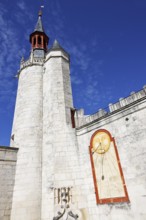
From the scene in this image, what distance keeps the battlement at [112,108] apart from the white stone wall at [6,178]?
17.9 feet

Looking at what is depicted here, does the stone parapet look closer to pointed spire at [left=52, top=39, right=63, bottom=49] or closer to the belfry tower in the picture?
the belfry tower

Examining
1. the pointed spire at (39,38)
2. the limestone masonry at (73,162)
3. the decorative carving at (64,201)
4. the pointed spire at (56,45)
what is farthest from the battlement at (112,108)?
the pointed spire at (39,38)

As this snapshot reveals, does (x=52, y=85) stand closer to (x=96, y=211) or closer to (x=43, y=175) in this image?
(x=43, y=175)

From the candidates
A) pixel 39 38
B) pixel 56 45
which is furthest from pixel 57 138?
pixel 39 38

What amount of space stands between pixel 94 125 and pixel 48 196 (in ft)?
18.2

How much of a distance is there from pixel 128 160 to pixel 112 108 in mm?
3557

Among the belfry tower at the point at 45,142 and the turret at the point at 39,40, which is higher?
the turret at the point at 39,40

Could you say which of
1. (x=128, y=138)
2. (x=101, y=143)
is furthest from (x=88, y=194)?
(x=128, y=138)

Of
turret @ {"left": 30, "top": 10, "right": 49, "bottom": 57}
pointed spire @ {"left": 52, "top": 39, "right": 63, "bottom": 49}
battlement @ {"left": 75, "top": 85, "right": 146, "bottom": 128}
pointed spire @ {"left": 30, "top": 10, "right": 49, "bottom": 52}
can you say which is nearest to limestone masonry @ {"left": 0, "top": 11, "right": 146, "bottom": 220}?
battlement @ {"left": 75, "top": 85, "right": 146, "bottom": 128}

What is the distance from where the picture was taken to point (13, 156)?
12.5 metres

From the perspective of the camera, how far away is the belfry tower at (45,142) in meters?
10.7

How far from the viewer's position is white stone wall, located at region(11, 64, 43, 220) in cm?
1097

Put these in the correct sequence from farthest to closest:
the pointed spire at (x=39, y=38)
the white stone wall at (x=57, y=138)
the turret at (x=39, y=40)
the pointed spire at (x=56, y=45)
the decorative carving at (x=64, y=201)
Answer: the pointed spire at (x=39, y=38)
the turret at (x=39, y=40)
the pointed spire at (x=56, y=45)
the white stone wall at (x=57, y=138)
the decorative carving at (x=64, y=201)

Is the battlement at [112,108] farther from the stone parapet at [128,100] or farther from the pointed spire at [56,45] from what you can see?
the pointed spire at [56,45]
